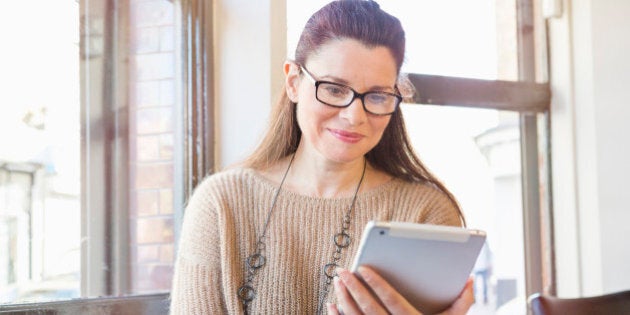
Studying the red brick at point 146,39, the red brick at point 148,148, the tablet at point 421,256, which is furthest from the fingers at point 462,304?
the red brick at point 146,39

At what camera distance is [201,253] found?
167cm

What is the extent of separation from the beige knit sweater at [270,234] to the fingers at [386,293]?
11.1 inches

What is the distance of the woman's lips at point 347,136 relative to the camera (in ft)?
5.30

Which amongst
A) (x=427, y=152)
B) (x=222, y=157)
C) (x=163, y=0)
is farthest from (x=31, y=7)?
(x=427, y=152)

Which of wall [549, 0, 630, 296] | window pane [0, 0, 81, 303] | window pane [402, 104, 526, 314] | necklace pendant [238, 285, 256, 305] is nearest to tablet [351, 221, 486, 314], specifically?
necklace pendant [238, 285, 256, 305]

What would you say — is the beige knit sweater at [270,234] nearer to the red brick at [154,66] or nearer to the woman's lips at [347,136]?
the woman's lips at [347,136]

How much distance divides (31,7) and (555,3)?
75.6 inches

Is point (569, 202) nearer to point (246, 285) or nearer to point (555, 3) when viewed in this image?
point (555, 3)

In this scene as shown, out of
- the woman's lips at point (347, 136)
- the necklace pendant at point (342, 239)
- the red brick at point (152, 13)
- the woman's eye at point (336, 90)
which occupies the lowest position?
the necklace pendant at point (342, 239)

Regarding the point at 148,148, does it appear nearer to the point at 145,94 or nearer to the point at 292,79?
the point at 145,94

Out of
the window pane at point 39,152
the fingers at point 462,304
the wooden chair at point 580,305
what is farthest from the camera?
the wooden chair at point 580,305

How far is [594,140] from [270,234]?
5.38ft

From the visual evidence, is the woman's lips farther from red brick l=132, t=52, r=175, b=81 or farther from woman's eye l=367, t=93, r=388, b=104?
red brick l=132, t=52, r=175, b=81

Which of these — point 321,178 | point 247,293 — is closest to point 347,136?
point 321,178
